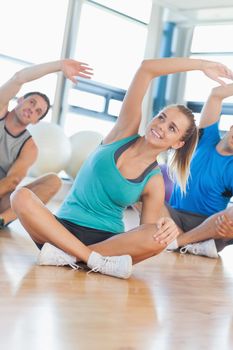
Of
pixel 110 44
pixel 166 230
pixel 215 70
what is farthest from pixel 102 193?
pixel 110 44

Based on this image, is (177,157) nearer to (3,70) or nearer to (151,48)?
(3,70)

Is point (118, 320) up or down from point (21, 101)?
down

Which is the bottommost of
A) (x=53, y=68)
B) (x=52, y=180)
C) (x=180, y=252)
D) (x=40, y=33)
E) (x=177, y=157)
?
(x=180, y=252)

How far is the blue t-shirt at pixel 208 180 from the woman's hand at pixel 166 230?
4.33ft

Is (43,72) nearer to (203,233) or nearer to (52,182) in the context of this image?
(52,182)

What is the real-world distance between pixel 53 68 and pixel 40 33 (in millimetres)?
4075

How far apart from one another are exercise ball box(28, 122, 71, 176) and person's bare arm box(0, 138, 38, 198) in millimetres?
2432

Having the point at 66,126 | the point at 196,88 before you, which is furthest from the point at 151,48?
the point at 66,126

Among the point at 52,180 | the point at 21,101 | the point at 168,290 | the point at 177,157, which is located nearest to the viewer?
the point at 168,290

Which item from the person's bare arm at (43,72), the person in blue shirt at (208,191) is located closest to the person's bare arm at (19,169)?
the person's bare arm at (43,72)

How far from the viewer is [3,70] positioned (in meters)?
6.41

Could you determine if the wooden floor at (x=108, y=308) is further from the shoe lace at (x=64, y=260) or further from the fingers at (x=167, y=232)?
the fingers at (x=167, y=232)

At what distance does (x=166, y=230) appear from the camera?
2.44m

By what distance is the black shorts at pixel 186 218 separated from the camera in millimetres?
3832
